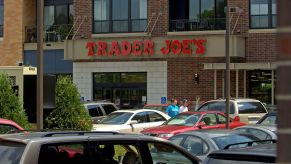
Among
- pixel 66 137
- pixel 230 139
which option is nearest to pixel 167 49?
pixel 230 139

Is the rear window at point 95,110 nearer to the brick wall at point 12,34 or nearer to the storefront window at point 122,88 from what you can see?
the storefront window at point 122,88

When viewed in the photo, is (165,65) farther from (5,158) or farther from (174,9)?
(5,158)

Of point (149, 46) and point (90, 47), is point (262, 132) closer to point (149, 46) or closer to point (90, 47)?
point (149, 46)

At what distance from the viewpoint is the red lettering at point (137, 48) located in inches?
1405

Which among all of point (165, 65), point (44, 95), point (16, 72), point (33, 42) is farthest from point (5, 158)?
point (33, 42)

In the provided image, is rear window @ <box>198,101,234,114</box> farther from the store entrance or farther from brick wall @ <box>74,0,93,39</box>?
brick wall @ <box>74,0,93,39</box>

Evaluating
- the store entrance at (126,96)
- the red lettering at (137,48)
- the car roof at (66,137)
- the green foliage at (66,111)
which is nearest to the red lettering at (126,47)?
the red lettering at (137,48)

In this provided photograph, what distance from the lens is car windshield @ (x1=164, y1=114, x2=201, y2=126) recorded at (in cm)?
1981

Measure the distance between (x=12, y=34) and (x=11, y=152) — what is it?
114 ft

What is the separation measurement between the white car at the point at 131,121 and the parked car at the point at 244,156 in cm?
1513

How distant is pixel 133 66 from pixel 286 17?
34.8 metres

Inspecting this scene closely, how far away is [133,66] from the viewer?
36.9 meters

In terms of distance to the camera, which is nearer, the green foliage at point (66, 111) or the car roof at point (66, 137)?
the car roof at point (66, 137)

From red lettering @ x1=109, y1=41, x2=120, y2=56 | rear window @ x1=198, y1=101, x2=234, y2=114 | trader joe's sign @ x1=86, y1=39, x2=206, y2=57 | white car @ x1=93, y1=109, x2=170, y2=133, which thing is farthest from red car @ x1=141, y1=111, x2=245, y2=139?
red lettering @ x1=109, y1=41, x2=120, y2=56
